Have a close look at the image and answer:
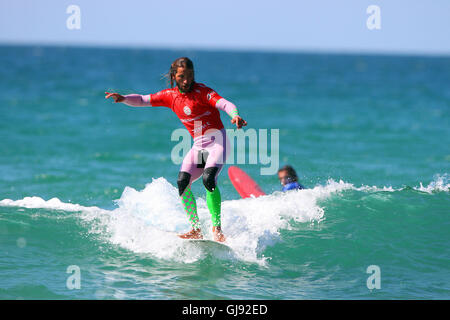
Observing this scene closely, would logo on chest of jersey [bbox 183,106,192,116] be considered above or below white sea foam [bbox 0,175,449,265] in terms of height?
above

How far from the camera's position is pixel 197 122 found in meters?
6.73

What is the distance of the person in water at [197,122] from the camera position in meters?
6.60

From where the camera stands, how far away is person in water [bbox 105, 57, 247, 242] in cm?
660

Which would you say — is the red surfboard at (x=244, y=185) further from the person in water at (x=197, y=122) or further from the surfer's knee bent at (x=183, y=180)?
the surfer's knee bent at (x=183, y=180)

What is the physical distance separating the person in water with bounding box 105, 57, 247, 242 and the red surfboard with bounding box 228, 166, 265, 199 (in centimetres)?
333

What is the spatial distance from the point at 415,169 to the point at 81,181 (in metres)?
9.06

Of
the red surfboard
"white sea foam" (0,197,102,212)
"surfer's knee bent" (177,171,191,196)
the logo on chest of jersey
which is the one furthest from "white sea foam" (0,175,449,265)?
the logo on chest of jersey

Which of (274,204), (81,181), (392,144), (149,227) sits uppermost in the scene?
(392,144)

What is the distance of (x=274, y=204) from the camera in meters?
9.00

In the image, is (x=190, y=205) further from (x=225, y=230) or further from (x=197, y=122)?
(x=197, y=122)

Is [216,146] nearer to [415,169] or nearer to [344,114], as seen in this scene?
[415,169]

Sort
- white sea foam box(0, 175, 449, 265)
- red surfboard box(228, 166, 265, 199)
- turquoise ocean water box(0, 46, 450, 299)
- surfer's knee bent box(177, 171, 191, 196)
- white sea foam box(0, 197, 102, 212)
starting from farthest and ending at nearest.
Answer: red surfboard box(228, 166, 265, 199), white sea foam box(0, 197, 102, 212), white sea foam box(0, 175, 449, 265), surfer's knee bent box(177, 171, 191, 196), turquoise ocean water box(0, 46, 450, 299)

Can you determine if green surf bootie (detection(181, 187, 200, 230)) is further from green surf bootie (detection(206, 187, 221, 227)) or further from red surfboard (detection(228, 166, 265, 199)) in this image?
red surfboard (detection(228, 166, 265, 199))
